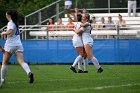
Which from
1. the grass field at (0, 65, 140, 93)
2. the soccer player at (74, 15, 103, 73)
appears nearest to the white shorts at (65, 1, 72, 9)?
the soccer player at (74, 15, 103, 73)

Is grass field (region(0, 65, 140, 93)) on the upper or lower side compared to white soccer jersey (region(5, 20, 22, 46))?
lower

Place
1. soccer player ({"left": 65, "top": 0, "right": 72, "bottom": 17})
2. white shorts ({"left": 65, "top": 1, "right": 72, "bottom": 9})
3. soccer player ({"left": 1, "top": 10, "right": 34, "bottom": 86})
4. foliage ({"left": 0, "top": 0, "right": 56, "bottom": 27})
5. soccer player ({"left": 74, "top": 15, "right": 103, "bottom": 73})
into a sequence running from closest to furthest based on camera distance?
soccer player ({"left": 1, "top": 10, "right": 34, "bottom": 86}) < soccer player ({"left": 74, "top": 15, "right": 103, "bottom": 73}) < soccer player ({"left": 65, "top": 0, "right": 72, "bottom": 17}) < white shorts ({"left": 65, "top": 1, "right": 72, "bottom": 9}) < foliage ({"left": 0, "top": 0, "right": 56, "bottom": 27})

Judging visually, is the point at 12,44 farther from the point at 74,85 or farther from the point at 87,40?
the point at 87,40

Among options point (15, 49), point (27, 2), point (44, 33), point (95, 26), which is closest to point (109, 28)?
point (95, 26)

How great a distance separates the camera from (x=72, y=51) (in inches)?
1253

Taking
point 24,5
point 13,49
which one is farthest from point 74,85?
point 24,5

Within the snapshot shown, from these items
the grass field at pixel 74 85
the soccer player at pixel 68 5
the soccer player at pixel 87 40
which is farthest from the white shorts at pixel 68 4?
the grass field at pixel 74 85

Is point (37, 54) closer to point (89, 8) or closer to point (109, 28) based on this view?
point (109, 28)

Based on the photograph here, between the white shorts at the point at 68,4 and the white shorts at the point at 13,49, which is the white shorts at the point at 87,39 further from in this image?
the white shorts at the point at 68,4

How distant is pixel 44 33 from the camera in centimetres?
3391

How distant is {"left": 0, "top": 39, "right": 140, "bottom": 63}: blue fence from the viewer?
103 ft

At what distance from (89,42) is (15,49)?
553cm

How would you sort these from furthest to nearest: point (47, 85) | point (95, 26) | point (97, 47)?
point (95, 26), point (97, 47), point (47, 85)

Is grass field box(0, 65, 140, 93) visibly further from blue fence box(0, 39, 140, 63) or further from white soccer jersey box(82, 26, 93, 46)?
blue fence box(0, 39, 140, 63)
